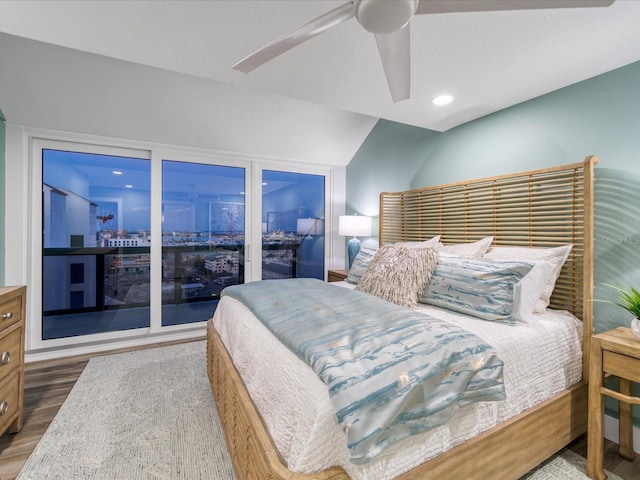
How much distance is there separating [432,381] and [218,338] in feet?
5.23

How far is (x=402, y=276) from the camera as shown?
2193 mm

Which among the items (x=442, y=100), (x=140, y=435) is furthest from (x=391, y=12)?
(x=140, y=435)

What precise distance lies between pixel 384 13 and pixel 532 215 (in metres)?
1.98

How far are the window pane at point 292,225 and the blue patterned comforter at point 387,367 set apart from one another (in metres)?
2.70

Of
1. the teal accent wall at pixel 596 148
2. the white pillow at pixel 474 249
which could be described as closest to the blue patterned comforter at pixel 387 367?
the white pillow at pixel 474 249

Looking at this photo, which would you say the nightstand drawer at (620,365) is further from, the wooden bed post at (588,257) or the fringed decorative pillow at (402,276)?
the fringed decorative pillow at (402,276)

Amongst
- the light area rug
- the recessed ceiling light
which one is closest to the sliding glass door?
the light area rug

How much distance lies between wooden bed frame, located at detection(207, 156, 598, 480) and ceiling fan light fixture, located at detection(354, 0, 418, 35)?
160 cm

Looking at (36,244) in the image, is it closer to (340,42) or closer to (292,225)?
(292,225)

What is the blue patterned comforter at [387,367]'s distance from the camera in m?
0.96

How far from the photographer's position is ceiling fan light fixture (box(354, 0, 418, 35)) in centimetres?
108

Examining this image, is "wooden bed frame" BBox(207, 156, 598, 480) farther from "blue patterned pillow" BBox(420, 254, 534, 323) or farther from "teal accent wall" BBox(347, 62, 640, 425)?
"blue patterned pillow" BBox(420, 254, 534, 323)

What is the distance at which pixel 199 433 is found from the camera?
6.43ft

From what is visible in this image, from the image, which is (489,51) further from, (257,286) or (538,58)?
(257,286)
